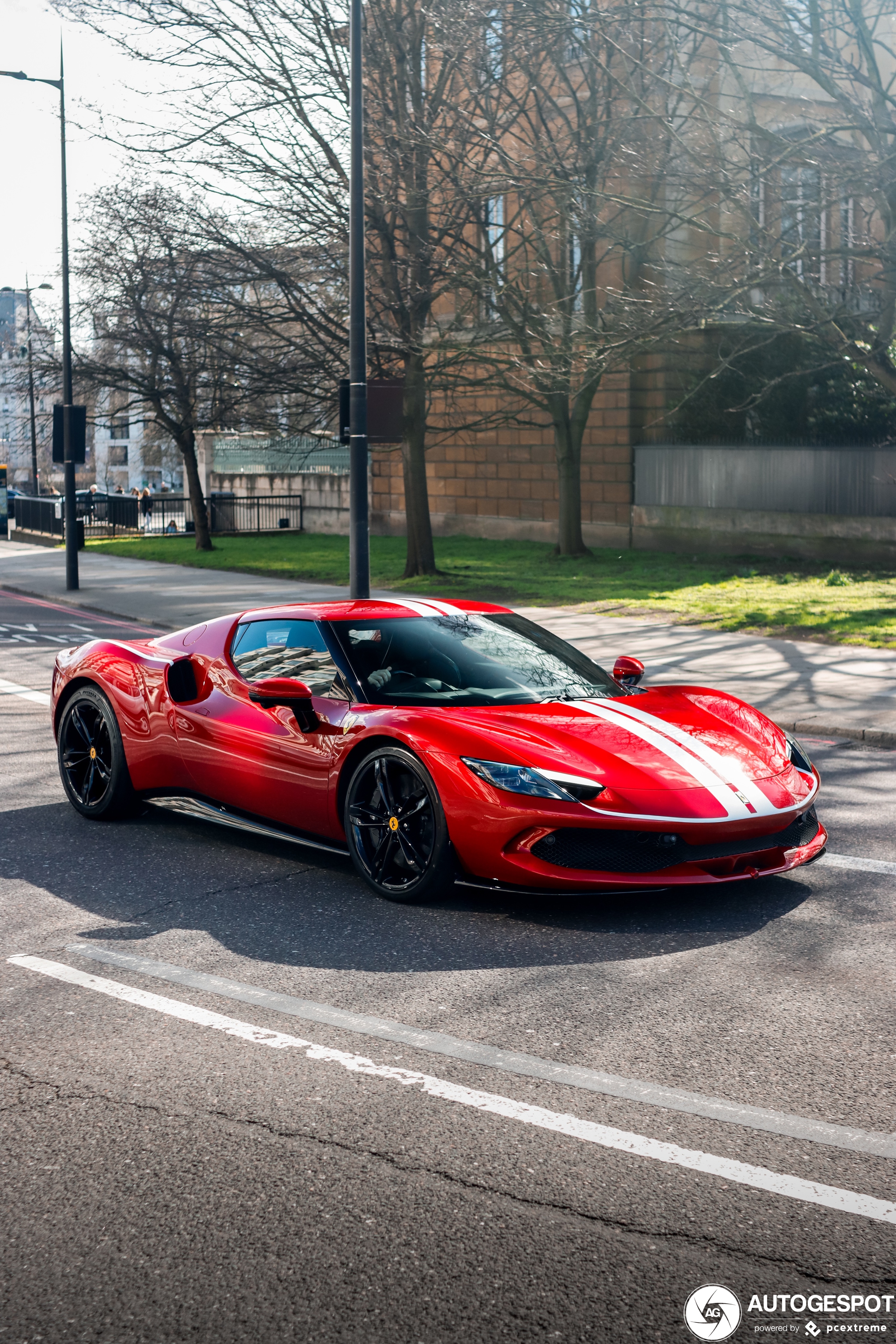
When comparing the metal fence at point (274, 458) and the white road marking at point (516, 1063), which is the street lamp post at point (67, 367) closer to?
the metal fence at point (274, 458)

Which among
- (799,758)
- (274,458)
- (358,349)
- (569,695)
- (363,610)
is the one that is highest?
(274,458)

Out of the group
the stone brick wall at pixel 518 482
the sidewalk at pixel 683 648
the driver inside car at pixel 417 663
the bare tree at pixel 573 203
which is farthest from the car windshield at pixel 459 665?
the stone brick wall at pixel 518 482

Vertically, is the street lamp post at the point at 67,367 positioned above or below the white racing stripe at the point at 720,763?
above

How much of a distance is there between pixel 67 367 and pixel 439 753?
21179 mm

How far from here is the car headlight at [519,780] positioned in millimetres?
5930

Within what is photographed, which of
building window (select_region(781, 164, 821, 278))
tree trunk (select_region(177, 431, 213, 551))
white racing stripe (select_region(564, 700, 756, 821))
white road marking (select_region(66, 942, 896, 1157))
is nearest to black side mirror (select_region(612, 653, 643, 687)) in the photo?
white racing stripe (select_region(564, 700, 756, 821))

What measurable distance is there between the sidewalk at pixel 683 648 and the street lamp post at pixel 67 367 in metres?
0.76

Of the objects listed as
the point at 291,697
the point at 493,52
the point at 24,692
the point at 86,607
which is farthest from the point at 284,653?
the point at 493,52

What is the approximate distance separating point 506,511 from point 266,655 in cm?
3012

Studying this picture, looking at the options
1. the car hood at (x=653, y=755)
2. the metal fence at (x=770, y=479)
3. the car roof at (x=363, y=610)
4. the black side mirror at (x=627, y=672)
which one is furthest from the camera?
the metal fence at (x=770, y=479)

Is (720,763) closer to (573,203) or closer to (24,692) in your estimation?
(24,692)

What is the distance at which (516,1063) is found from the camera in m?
4.45

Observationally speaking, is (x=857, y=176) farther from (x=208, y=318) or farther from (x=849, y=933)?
(x=849, y=933)

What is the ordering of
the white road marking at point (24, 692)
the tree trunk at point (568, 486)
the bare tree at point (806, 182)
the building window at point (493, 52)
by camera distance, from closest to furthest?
the white road marking at point (24, 692) → the bare tree at point (806, 182) → the building window at point (493, 52) → the tree trunk at point (568, 486)
